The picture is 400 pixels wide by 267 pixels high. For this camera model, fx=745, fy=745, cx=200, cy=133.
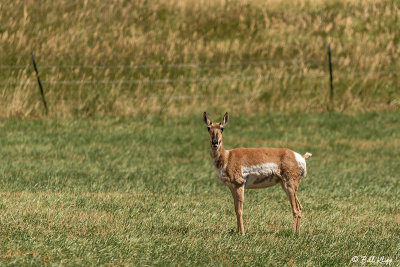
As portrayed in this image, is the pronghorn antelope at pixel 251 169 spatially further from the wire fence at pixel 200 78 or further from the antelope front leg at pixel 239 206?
the wire fence at pixel 200 78

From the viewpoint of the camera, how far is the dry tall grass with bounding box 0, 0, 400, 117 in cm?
2989

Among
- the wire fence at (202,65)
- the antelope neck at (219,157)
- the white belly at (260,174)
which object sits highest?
the wire fence at (202,65)

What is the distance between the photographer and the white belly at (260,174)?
11.6 m

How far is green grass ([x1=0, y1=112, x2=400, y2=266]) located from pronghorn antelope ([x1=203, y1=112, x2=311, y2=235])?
62cm

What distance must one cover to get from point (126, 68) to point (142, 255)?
23.6 metres

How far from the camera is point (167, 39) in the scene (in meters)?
35.7

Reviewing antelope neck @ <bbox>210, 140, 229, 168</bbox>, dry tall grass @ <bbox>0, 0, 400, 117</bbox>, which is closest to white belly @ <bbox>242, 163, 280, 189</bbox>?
antelope neck @ <bbox>210, 140, 229, 168</bbox>

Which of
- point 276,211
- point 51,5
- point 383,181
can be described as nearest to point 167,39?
point 51,5

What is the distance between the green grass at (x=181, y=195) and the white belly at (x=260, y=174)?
2.72 ft

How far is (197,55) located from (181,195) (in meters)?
18.5

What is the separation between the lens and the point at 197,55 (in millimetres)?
34281

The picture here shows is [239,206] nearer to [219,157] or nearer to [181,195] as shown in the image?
[219,157]

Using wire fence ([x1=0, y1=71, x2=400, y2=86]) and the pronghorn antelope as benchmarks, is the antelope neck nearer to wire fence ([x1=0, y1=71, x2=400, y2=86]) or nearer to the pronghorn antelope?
the pronghorn antelope

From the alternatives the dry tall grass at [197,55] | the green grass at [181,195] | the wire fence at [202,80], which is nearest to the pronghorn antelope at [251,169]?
the green grass at [181,195]
